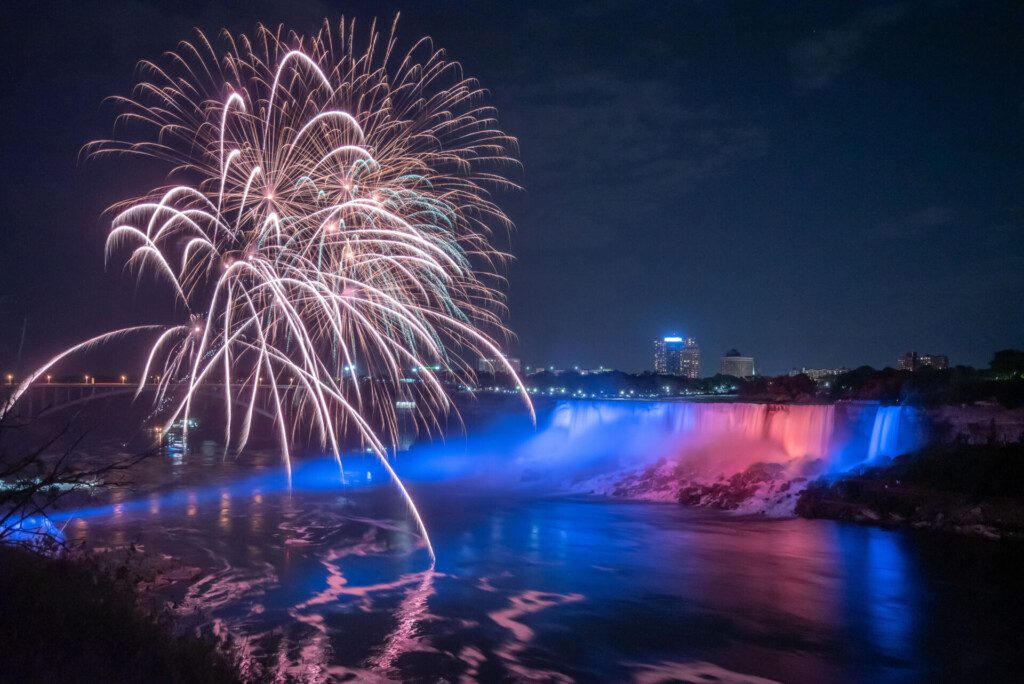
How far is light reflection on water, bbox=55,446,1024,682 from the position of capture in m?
12.7

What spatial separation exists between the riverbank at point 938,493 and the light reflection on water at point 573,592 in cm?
143

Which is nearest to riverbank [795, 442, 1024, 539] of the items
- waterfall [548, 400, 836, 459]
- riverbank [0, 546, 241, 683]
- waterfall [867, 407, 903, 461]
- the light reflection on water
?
the light reflection on water

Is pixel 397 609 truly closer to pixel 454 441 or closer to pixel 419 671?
pixel 419 671

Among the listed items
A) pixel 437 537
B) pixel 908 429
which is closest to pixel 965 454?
pixel 908 429

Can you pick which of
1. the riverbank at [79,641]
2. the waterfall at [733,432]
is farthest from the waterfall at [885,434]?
the riverbank at [79,641]

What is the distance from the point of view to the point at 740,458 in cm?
3347

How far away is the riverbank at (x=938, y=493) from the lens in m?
24.2

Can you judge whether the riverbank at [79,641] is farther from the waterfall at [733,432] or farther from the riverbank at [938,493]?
the waterfall at [733,432]

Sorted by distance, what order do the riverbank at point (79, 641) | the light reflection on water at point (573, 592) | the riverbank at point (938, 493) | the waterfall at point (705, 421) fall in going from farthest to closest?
1. the waterfall at point (705, 421)
2. the riverbank at point (938, 493)
3. the light reflection on water at point (573, 592)
4. the riverbank at point (79, 641)

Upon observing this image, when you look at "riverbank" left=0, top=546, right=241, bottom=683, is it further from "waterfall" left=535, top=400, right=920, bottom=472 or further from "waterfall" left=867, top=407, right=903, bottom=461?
"waterfall" left=867, top=407, right=903, bottom=461


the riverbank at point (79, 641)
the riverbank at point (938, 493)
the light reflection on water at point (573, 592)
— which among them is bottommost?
the light reflection on water at point (573, 592)

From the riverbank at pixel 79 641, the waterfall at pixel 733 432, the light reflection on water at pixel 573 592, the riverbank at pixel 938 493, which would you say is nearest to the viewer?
the riverbank at pixel 79 641

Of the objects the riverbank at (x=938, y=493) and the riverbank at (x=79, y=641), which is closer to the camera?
the riverbank at (x=79, y=641)

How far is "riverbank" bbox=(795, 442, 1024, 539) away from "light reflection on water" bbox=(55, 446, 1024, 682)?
4.69 ft
